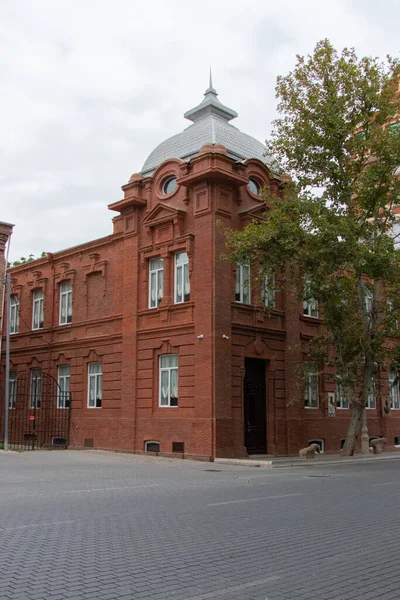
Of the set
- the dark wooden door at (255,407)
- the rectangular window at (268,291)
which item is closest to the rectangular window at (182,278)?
the rectangular window at (268,291)

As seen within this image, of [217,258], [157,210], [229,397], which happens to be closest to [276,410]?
[229,397]

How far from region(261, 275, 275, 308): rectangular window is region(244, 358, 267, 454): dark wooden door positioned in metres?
2.42

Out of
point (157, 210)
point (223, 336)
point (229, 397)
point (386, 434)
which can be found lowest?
point (386, 434)

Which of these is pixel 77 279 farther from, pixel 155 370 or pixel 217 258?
pixel 217 258

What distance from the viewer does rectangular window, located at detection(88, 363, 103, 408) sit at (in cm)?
2721

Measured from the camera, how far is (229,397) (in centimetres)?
2180

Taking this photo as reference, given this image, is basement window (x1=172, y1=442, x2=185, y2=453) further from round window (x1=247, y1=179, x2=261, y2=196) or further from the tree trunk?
round window (x1=247, y1=179, x2=261, y2=196)

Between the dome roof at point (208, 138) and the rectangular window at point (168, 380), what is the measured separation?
8.58 metres

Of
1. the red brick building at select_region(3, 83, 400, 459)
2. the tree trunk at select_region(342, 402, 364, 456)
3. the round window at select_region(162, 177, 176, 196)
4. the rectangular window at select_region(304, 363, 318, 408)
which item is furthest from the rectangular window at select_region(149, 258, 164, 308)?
the tree trunk at select_region(342, 402, 364, 456)

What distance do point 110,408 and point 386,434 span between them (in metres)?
15.0

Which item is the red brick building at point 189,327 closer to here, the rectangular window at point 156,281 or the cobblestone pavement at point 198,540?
the rectangular window at point 156,281

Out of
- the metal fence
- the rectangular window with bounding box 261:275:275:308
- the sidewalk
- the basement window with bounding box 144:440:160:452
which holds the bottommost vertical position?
the sidewalk

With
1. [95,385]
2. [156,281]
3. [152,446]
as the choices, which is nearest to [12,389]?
[95,385]

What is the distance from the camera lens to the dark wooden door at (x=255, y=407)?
76.9ft
